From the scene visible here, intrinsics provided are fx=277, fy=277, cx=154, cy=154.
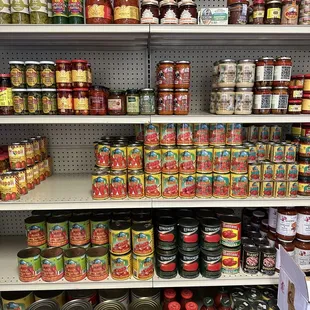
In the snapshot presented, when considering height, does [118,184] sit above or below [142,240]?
above

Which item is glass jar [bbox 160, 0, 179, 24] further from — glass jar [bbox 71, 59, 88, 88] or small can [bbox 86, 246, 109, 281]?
small can [bbox 86, 246, 109, 281]

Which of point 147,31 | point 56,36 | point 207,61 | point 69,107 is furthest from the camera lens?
point 207,61

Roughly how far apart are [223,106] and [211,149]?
10.1 inches

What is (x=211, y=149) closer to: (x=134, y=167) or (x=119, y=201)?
(x=134, y=167)

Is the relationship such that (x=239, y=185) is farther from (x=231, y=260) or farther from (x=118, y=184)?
(x=118, y=184)

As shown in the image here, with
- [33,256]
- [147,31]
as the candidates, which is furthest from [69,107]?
[33,256]

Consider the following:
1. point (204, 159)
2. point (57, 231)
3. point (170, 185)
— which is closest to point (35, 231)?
point (57, 231)

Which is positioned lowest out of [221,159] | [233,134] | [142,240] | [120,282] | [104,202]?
[120,282]

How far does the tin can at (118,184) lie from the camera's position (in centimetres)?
161

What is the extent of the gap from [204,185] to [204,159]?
16cm

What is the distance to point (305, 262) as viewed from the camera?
69.6 inches

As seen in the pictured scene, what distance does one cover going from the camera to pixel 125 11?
4.78 ft

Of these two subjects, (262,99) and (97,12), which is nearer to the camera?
(97,12)

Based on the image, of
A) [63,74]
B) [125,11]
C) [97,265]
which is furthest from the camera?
[97,265]
